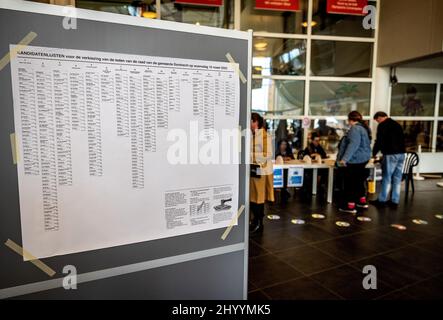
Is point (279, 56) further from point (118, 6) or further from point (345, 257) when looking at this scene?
point (345, 257)

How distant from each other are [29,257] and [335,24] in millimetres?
8287

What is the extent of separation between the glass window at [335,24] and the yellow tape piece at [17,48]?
24.8 ft

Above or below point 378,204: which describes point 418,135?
above

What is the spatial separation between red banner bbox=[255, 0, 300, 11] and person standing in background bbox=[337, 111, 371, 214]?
3.03 meters

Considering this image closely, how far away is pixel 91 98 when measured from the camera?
124 centimetres

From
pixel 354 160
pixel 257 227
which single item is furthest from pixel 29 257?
pixel 354 160

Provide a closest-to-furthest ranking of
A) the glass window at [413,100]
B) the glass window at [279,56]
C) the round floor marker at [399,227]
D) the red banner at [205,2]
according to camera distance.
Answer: the round floor marker at [399,227], the red banner at [205,2], the glass window at [279,56], the glass window at [413,100]

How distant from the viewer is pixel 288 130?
309 inches

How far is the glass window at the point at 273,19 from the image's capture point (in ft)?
23.9

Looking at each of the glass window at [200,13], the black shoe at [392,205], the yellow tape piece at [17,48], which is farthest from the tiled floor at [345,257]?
the glass window at [200,13]

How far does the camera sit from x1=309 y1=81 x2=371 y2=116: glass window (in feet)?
25.8

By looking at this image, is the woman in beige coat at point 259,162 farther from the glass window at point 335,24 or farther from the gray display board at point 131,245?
the glass window at point 335,24

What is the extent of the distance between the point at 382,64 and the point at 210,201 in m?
7.74
